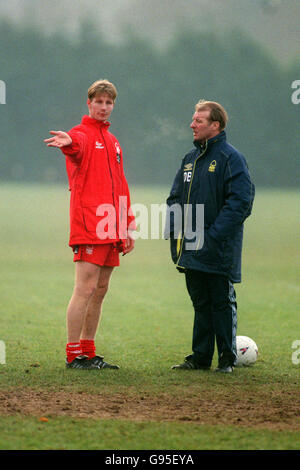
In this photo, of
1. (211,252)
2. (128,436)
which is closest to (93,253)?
(211,252)

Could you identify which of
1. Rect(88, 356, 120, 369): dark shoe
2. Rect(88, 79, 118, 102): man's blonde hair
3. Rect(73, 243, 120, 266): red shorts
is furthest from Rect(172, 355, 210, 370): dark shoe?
Rect(88, 79, 118, 102): man's blonde hair

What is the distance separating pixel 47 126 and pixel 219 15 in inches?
311

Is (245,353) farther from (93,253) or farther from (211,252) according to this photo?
(93,253)

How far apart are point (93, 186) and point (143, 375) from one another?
4.67 feet

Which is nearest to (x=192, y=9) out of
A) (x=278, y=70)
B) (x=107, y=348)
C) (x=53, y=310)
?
(x=278, y=70)

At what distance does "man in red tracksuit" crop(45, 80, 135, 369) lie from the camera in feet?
16.9

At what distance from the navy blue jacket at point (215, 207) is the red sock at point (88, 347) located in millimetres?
902

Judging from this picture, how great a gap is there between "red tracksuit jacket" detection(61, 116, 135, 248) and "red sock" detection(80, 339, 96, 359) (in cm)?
77

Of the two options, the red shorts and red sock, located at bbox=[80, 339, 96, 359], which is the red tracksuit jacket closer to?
the red shorts

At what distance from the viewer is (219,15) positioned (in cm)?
2723

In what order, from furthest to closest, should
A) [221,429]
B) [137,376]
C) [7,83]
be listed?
[7,83], [137,376], [221,429]

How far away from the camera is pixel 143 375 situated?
5.11 meters
